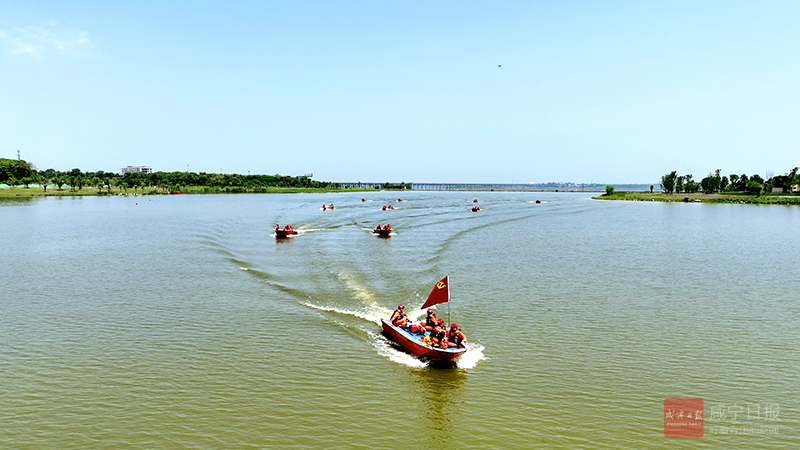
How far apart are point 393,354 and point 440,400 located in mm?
5557

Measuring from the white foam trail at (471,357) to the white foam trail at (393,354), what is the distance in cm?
192

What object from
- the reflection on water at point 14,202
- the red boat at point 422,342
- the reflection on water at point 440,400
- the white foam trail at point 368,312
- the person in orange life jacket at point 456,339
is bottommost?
the reflection on water at point 440,400

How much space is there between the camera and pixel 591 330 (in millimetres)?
29516

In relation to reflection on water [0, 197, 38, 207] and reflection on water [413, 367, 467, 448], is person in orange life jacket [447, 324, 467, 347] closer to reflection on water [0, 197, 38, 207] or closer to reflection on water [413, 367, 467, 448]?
reflection on water [413, 367, 467, 448]

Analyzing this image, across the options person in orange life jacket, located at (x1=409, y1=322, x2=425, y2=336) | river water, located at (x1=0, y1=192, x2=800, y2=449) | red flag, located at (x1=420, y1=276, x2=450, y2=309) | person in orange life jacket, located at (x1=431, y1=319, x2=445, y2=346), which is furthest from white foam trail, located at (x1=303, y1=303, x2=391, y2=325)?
person in orange life jacket, located at (x1=431, y1=319, x2=445, y2=346)

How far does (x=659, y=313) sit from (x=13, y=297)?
4823 centimetres

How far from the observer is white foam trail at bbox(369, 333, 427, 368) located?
82.3 ft

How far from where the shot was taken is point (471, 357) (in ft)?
83.6

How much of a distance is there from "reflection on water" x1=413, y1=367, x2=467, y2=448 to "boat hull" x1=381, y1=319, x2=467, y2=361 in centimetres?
70

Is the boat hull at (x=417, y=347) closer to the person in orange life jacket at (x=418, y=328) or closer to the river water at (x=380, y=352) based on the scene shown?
the person in orange life jacket at (x=418, y=328)

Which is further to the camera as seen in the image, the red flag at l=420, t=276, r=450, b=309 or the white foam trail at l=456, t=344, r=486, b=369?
the red flag at l=420, t=276, r=450, b=309

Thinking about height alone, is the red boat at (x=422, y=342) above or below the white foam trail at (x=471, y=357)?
above

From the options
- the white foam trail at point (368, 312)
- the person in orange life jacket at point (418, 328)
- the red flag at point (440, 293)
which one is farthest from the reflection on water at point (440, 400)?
the white foam trail at point (368, 312)

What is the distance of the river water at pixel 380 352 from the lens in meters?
18.7
